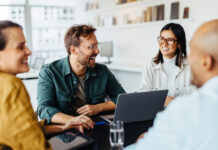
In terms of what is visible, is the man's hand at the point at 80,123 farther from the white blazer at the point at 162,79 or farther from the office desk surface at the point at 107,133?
the white blazer at the point at 162,79

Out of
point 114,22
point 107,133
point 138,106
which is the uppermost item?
point 114,22

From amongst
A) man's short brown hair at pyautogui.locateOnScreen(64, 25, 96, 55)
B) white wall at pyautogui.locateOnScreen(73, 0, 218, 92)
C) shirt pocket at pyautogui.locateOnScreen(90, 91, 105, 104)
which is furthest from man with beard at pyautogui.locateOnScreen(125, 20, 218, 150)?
white wall at pyautogui.locateOnScreen(73, 0, 218, 92)

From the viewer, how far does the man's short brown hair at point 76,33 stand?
2051 mm

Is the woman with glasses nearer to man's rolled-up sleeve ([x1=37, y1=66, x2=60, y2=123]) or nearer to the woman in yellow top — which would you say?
man's rolled-up sleeve ([x1=37, y1=66, x2=60, y2=123])

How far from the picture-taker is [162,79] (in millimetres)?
2408

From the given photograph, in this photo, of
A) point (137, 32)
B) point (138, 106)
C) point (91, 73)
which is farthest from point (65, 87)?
point (137, 32)

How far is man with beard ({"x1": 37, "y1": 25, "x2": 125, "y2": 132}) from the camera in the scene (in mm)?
1873

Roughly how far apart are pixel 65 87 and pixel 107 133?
0.68 m

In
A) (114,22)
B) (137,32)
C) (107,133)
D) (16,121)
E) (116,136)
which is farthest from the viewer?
(114,22)

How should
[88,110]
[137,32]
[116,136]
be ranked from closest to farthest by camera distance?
[116,136]
[88,110]
[137,32]

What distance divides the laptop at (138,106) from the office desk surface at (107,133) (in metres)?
0.05

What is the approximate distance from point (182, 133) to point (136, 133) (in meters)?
0.57

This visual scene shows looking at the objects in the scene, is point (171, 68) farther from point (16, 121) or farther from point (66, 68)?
point (16, 121)

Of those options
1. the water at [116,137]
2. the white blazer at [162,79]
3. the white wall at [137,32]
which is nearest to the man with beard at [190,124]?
the water at [116,137]
